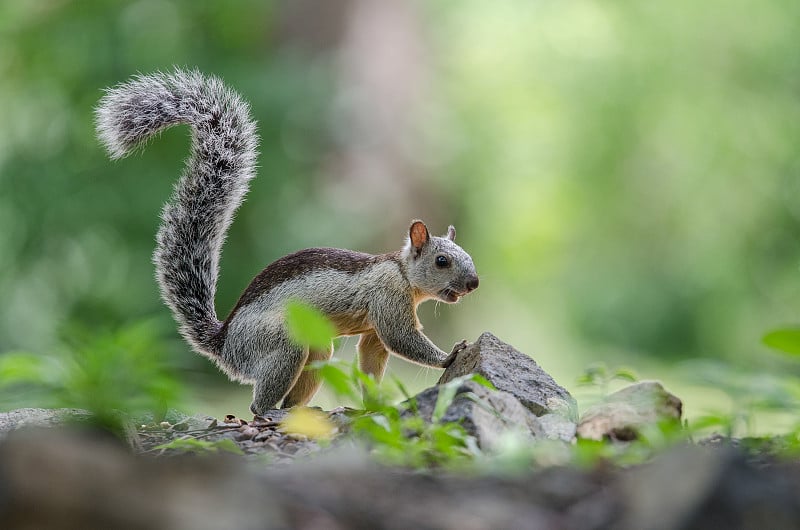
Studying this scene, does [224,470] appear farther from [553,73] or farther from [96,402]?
[553,73]

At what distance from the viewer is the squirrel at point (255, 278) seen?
4059mm

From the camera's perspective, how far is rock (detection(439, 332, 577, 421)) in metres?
3.23

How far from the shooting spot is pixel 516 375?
11.0 feet

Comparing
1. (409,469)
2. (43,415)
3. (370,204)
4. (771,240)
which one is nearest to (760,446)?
(409,469)

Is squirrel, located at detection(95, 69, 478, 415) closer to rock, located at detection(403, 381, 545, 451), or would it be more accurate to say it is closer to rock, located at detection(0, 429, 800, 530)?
rock, located at detection(403, 381, 545, 451)

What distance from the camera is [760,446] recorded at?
8.51ft

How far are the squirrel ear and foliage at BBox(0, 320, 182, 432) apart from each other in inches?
57.6

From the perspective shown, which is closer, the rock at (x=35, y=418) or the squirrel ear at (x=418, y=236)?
the rock at (x=35, y=418)

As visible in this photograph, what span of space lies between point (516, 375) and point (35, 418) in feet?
5.24

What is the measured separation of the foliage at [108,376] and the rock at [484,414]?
0.68 metres

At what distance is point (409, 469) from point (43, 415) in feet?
6.00

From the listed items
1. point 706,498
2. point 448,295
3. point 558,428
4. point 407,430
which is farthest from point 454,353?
point 706,498

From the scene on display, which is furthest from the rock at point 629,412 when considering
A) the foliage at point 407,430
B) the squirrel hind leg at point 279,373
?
the squirrel hind leg at point 279,373

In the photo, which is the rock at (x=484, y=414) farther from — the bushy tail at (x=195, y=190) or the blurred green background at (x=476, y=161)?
the blurred green background at (x=476, y=161)
